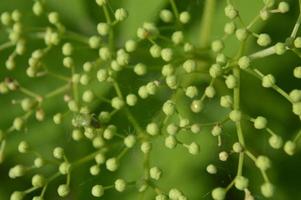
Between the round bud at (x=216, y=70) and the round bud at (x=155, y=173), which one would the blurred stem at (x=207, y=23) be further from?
the round bud at (x=155, y=173)

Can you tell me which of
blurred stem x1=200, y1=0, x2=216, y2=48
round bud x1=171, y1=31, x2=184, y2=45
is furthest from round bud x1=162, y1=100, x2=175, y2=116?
blurred stem x1=200, y1=0, x2=216, y2=48

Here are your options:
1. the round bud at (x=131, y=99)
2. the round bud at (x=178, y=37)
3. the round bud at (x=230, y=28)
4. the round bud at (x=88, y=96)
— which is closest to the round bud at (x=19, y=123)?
the round bud at (x=88, y=96)

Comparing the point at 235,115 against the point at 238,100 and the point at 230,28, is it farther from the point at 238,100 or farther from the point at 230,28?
the point at 230,28

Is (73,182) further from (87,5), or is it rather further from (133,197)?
(87,5)

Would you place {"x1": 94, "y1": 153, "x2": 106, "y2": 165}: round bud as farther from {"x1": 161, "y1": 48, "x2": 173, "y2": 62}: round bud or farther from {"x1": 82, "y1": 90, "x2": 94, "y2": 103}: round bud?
{"x1": 161, "y1": 48, "x2": 173, "y2": 62}: round bud

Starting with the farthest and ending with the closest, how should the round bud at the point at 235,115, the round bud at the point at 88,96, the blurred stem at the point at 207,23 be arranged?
the blurred stem at the point at 207,23 < the round bud at the point at 88,96 < the round bud at the point at 235,115

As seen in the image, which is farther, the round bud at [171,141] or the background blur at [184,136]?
the background blur at [184,136]

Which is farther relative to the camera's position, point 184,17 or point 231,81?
point 184,17

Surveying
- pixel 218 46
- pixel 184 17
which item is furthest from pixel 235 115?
pixel 184 17

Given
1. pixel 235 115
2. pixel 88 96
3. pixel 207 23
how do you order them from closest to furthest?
1. pixel 235 115
2. pixel 88 96
3. pixel 207 23

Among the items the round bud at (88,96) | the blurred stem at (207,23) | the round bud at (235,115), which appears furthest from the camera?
the blurred stem at (207,23)
